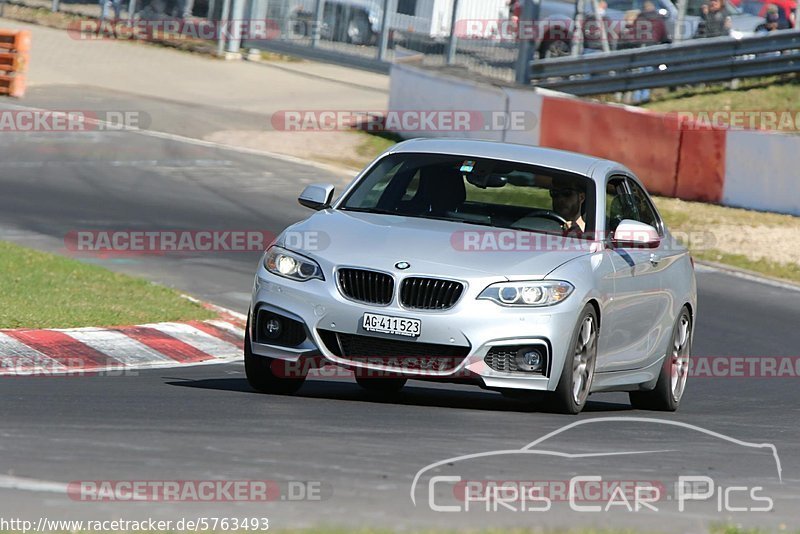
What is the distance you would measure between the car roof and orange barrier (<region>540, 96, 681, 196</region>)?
13.0 metres

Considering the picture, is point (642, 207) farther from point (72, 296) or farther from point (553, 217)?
point (72, 296)

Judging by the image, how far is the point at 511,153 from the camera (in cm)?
948

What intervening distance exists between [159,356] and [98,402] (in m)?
2.93

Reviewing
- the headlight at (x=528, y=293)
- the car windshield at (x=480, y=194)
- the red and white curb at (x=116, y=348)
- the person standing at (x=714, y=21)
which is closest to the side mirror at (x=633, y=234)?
the car windshield at (x=480, y=194)

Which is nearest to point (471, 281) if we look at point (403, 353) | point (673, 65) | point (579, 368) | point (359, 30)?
point (403, 353)

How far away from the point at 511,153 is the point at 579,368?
1630mm

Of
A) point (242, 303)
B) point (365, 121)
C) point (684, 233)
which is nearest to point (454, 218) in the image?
point (242, 303)

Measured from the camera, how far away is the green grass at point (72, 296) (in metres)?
11.3

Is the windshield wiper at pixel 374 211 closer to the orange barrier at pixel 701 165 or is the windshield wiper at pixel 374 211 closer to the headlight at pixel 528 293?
the headlight at pixel 528 293

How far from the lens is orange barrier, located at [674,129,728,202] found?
22031mm

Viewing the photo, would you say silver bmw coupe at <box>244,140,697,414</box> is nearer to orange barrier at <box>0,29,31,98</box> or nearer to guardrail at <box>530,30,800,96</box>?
guardrail at <box>530,30,800,96</box>

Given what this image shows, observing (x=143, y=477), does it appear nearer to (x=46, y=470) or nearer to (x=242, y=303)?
(x=46, y=470)

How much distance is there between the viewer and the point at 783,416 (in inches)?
399

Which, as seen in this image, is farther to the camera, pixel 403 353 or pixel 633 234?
pixel 633 234
